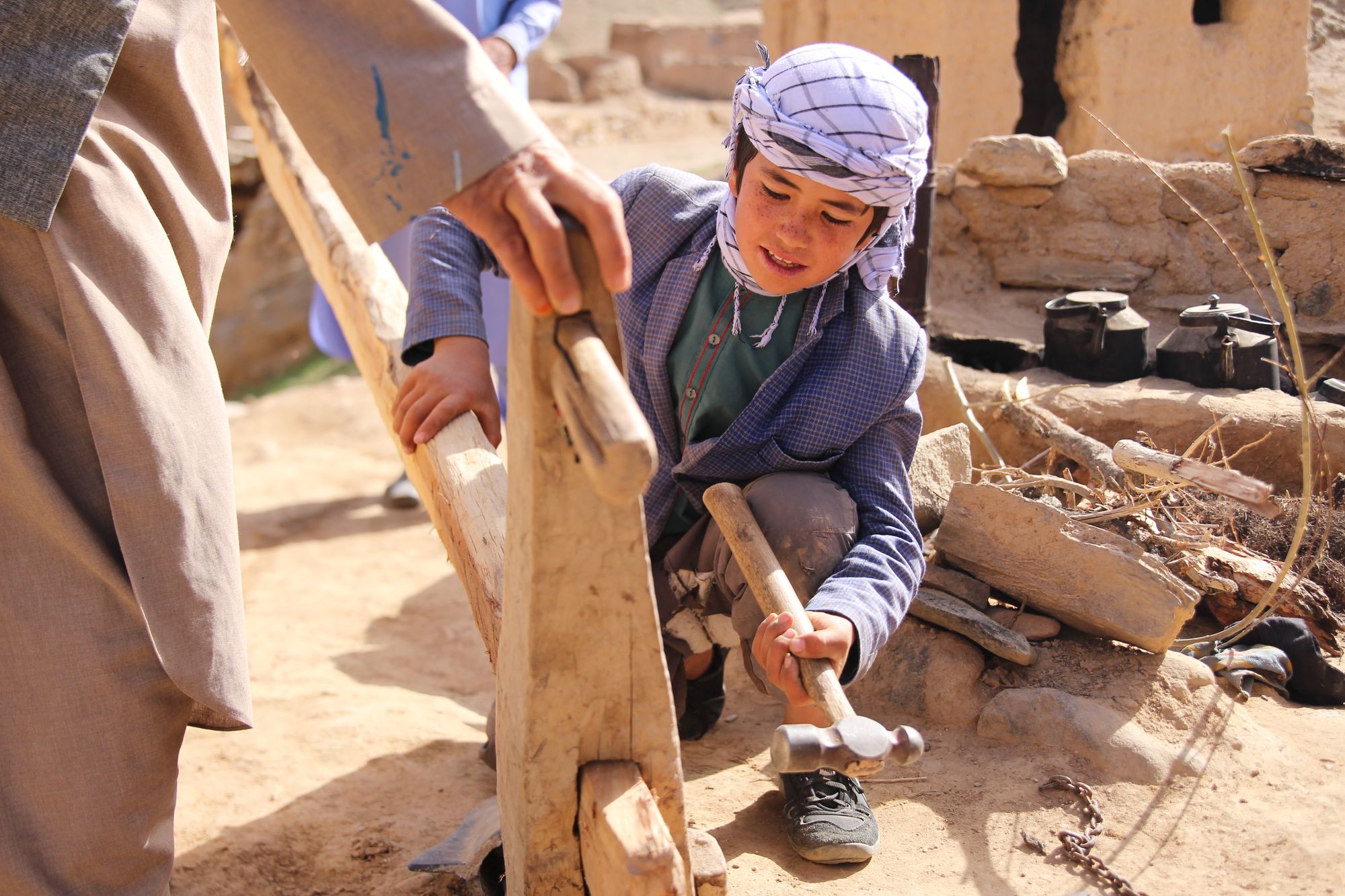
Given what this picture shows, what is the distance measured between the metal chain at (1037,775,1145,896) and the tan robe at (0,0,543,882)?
160 centimetres

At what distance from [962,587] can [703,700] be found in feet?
2.43

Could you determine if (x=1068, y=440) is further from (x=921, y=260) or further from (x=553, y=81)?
(x=553, y=81)

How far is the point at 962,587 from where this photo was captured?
2.88 m

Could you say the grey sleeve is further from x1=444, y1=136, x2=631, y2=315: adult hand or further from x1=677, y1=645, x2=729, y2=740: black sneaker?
x1=677, y1=645, x2=729, y2=740: black sneaker

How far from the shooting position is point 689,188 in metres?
2.45

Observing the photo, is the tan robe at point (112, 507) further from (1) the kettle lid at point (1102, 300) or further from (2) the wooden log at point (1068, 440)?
(1) the kettle lid at point (1102, 300)

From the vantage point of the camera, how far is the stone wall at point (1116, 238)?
4312 mm

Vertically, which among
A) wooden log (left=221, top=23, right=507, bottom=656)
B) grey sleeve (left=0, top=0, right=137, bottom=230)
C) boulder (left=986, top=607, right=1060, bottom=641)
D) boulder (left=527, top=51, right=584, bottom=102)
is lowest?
boulder (left=986, top=607, right=1060, bottom=641)

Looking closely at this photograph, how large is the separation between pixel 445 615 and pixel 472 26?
7.02 feet

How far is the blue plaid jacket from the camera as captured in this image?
7.19 feet

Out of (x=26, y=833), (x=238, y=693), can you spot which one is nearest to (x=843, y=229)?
(x=238, y=693)

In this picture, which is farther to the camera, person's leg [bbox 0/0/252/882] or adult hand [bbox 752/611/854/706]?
adult hand [bbox 752/611/854/706]

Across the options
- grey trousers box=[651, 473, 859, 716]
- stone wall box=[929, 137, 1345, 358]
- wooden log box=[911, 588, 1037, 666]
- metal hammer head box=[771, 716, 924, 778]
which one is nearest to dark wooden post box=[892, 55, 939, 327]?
stone wall box=[929, 137, 1345, 358]

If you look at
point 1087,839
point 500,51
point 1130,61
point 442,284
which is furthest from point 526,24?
point 1130,61
